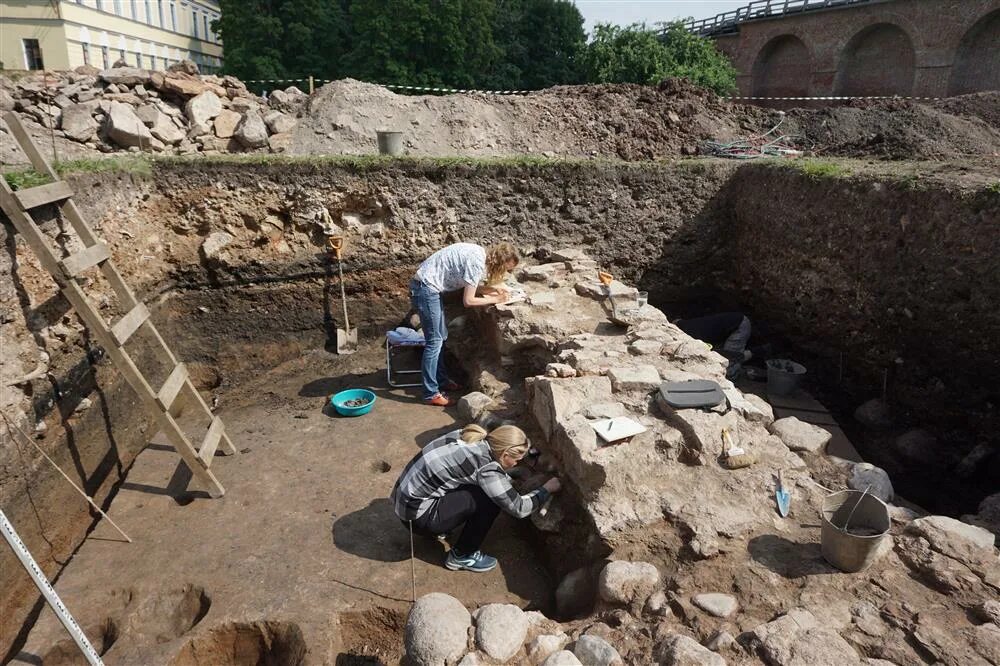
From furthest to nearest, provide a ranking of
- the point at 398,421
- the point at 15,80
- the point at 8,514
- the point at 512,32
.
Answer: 1. the point at 512,32
2. the point at 15,80
3. the point at 398,421
4. the point at 8,514

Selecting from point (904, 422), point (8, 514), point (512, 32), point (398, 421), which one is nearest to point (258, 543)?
point (8, 514)

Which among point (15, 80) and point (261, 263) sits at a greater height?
point (15, 80)

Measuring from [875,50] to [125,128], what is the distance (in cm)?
2455

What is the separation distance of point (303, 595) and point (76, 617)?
1.36 metres

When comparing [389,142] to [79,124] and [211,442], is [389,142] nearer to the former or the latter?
[211,442]

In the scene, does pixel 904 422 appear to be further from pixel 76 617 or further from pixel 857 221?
pixel 76 617

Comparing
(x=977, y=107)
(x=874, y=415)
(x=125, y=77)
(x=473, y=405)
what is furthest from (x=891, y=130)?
(x=125, y=77)

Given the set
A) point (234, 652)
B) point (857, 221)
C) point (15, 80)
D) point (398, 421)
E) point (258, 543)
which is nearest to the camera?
point (234, 652)

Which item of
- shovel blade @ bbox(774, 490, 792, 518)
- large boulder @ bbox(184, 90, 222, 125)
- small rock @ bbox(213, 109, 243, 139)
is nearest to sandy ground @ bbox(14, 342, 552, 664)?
shovel blade @ bbox(774, 490, 792, 518)

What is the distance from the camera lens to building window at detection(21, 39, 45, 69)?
26.1 metres

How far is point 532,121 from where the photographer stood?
13320 millimetres

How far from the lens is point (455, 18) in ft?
80.0

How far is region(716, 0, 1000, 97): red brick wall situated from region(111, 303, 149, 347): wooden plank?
79.4 feet

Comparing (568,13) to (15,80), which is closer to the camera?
(15,80)
